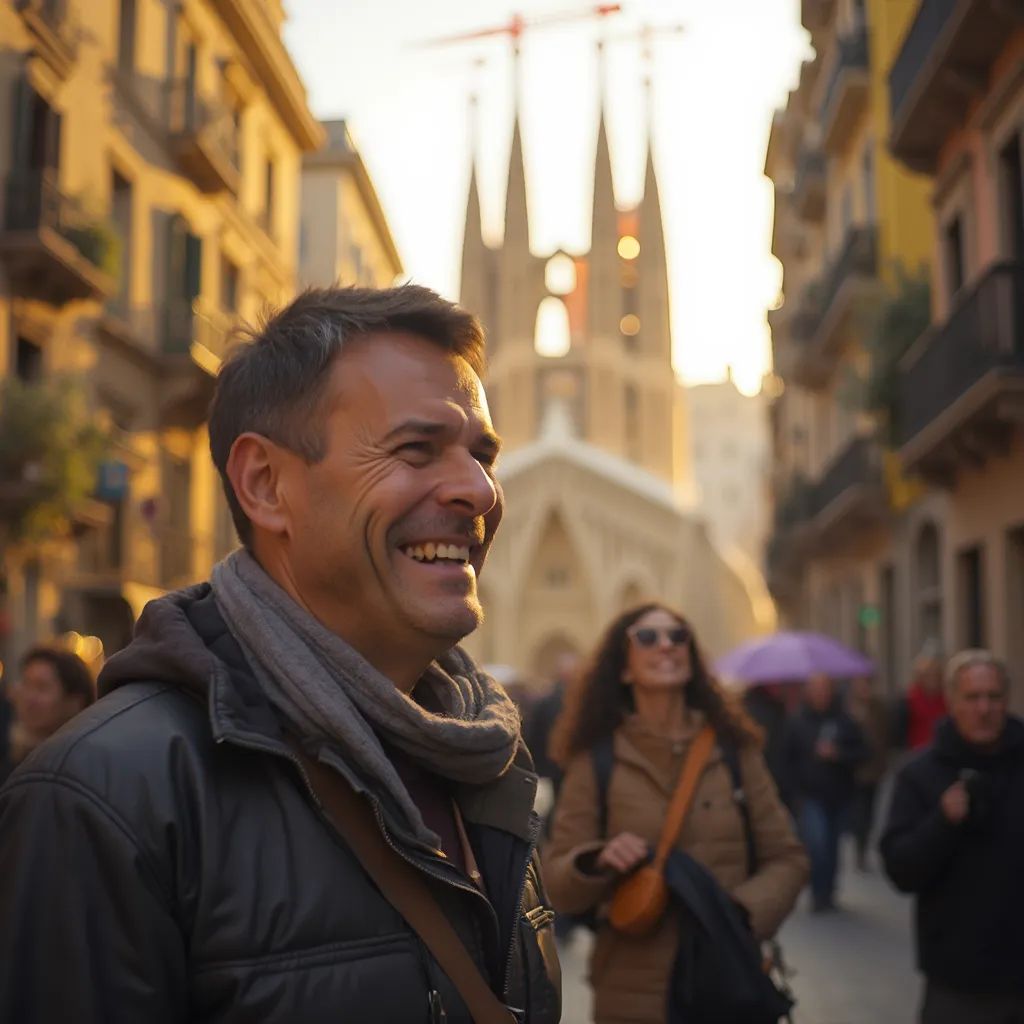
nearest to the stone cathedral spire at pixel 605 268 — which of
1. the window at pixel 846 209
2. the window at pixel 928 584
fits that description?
the window at pixel 846 209

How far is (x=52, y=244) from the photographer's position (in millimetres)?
16625

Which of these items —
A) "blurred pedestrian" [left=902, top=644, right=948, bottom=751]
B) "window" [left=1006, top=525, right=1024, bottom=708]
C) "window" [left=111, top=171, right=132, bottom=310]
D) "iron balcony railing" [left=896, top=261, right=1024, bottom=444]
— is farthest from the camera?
"window" [left=111, top=171, right=132, bottom=310]

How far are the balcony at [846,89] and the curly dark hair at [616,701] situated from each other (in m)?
20.5

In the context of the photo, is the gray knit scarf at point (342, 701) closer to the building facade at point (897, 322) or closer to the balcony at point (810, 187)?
the building facade at point (897, 322)

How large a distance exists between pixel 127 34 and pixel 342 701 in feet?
67.1

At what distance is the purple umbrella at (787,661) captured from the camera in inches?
566

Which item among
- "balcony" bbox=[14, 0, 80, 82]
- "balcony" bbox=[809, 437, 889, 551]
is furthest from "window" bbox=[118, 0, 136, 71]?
"balcony" bbox=[809, 437, 889, 551]

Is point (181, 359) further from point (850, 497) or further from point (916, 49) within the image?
point (916, 49)

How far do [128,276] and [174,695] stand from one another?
19.8 metres

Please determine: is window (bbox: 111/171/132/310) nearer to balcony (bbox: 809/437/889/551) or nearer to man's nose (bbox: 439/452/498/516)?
balcony (bbox: 809/437/889/551)

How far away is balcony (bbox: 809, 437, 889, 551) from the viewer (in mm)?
23422

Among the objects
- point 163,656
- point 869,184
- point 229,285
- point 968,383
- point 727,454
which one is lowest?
point 163,656

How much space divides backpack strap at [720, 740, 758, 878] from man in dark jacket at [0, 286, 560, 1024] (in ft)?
8.65

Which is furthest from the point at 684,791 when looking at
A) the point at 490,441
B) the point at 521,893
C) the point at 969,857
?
the point at 490,441
